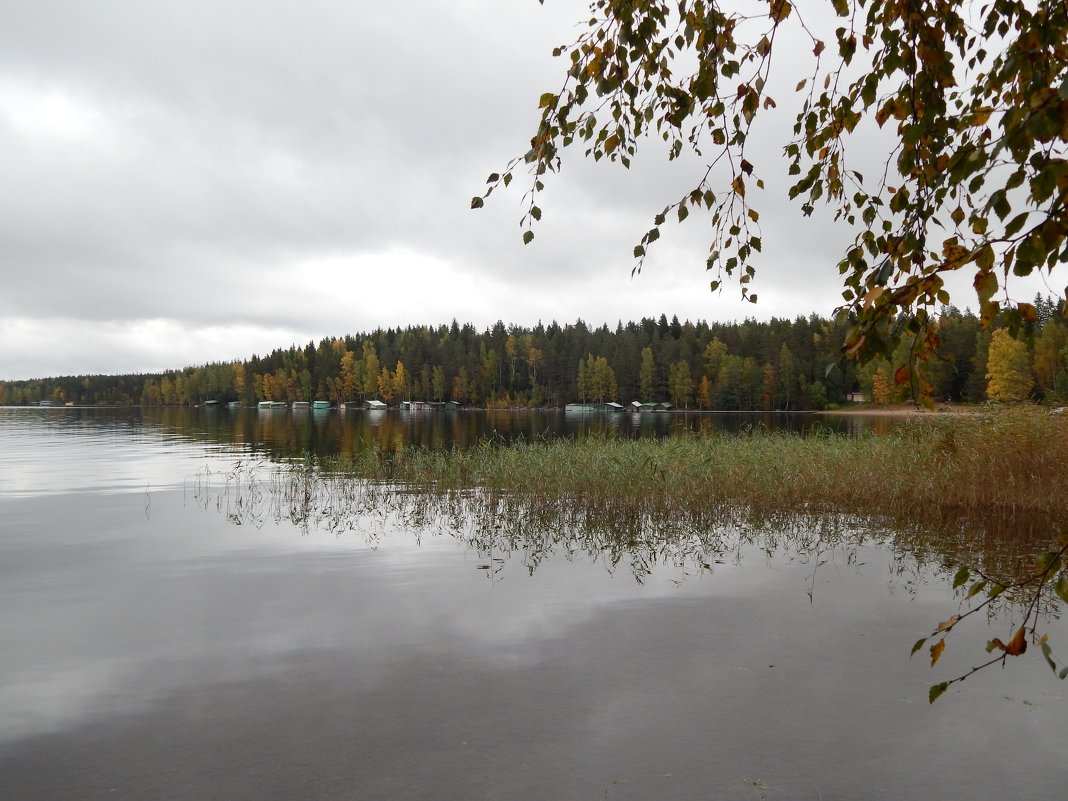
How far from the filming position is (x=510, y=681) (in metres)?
7.37

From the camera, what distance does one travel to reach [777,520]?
15797mm

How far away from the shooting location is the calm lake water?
5.55m

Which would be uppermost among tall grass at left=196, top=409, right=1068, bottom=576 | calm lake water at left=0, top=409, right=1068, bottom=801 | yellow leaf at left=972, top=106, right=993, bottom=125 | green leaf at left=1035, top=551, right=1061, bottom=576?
yellow leaf at left=972, top=106, right=993, bottom=125

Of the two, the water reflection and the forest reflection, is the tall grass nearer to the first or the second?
the forest reflection

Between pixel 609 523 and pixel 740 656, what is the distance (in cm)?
786

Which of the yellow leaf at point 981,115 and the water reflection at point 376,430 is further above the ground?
the yellow leaf at point 981,115

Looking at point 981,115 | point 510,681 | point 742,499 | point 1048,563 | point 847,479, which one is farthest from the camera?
point 847,479

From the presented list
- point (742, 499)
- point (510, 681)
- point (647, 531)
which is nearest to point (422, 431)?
point (742, 499)

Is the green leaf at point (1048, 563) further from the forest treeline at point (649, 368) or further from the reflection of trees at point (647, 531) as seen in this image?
the forest treeline at point (649, 368)

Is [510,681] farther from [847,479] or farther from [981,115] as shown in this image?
[847,479]

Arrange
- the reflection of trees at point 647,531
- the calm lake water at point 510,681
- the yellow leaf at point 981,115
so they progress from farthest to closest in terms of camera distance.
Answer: the reflection of trees at point 647,531, the calm lake water at point 510,681, the yellow leaf at point 981,115

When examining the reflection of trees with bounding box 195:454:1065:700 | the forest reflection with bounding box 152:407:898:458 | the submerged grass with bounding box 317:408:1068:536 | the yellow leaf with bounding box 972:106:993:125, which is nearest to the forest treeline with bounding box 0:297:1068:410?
the forest reflection with bounding box 152:407:898:458

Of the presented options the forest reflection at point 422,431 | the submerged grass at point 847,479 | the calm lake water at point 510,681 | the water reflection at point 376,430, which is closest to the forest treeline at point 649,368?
the forest reflection at point 422,431

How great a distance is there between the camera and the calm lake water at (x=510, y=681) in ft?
18.2
